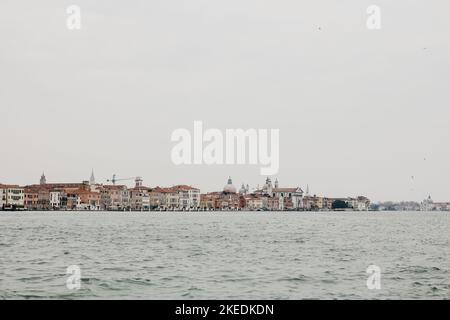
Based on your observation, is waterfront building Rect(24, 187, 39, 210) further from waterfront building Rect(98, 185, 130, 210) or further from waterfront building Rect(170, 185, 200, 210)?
waterfront building Rect(170, 185, 200, 210)

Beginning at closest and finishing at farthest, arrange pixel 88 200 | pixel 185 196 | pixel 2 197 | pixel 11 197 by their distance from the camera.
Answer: pixel 2 197 → pixel 11 197 → pixel 88 200 → pixel 185 196

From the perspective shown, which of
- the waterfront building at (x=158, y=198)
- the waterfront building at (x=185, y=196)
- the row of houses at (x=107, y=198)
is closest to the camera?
the row of houses at (x=107, y=198)

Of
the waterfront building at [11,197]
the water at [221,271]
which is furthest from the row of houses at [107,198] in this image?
the water at [221,271]

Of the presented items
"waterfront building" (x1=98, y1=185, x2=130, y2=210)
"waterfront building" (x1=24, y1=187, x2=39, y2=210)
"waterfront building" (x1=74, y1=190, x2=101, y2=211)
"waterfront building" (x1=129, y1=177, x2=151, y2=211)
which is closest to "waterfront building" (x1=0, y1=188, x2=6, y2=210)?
"waterfront building" (x1=24, y1=187, x2=39, y2=210)

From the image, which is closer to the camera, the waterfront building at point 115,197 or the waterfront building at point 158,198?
the waterfront building at point 115,197

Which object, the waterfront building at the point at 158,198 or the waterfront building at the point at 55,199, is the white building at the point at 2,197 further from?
the waterfront building at the point at 158,198

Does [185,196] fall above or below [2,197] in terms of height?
above

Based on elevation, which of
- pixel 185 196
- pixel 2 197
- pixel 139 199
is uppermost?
pixel 185 196

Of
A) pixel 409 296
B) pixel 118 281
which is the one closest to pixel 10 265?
pixel 118 281

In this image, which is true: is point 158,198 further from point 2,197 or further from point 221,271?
point 221,271

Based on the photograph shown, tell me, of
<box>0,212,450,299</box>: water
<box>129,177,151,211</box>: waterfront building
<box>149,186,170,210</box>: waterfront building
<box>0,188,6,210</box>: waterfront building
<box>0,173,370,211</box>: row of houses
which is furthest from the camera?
<box>149,186,170,210</box>: waterfront building

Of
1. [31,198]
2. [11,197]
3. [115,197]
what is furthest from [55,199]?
[115,197]
